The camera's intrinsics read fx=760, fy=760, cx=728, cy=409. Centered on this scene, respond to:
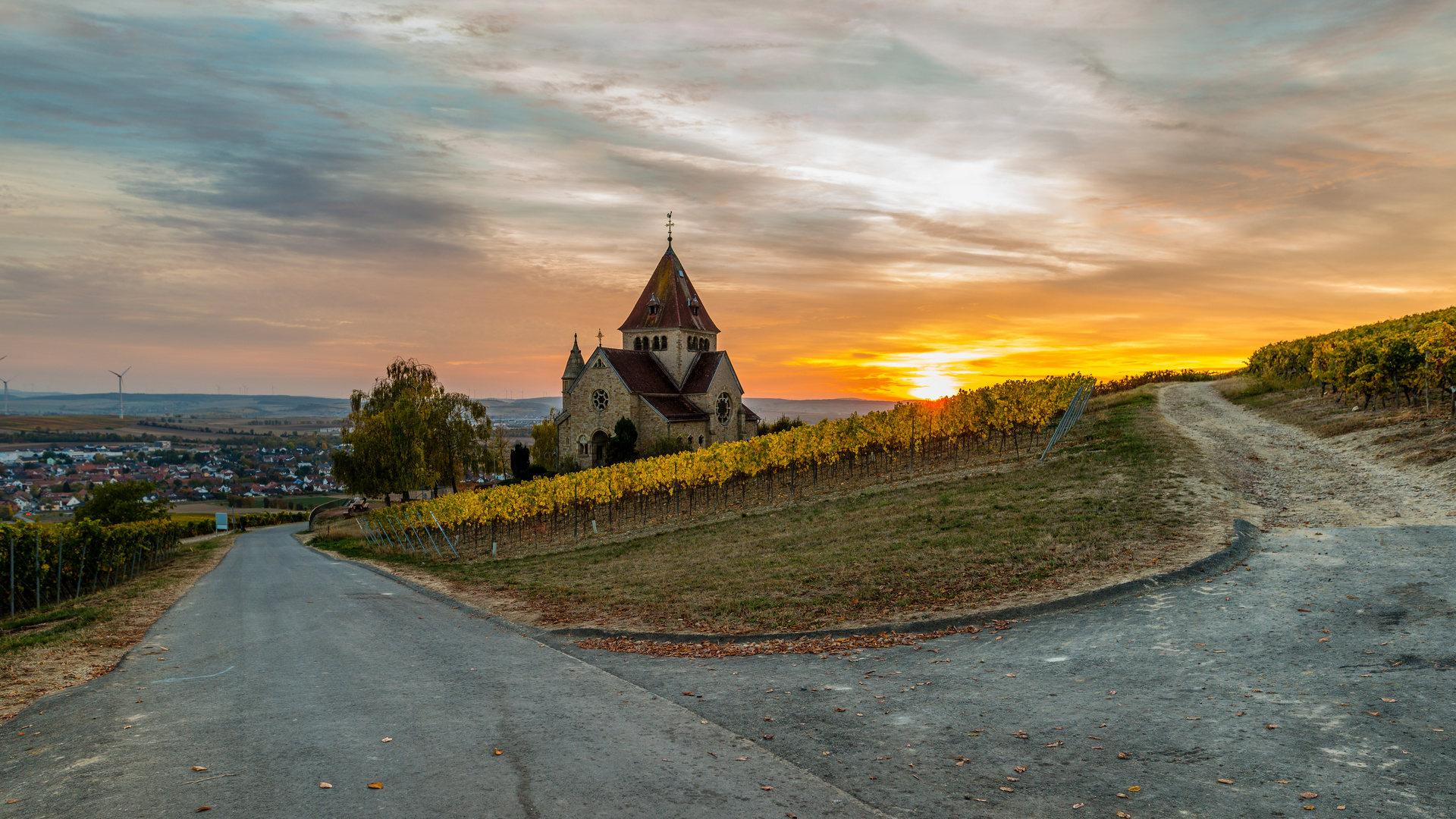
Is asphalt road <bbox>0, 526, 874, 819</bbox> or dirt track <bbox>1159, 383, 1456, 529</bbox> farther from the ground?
dirt track <bbox>1159, 383, 1456, 529</bbox>

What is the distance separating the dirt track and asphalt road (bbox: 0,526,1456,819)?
8.88 ft

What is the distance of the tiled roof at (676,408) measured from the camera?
63.7 meters

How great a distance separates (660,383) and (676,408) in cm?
403

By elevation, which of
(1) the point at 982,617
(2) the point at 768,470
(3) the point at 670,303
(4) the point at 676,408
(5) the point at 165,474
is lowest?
(5) the point at 165,474

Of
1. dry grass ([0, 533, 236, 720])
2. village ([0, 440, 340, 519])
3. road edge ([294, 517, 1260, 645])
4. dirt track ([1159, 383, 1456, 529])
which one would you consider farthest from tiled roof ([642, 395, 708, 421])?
road edge ([294, 517, 1260, 645])

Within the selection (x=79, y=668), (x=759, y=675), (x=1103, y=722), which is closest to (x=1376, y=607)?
(x=1103, y=722)

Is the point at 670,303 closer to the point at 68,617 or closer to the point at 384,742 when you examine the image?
the point at 68,617

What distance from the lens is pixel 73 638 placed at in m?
15.0

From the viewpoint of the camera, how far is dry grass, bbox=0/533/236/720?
37.4 feet

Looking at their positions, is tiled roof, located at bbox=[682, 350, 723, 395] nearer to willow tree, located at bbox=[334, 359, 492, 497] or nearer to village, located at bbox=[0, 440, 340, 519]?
willow tree, located at bbox=[334, 359, 492, 497]

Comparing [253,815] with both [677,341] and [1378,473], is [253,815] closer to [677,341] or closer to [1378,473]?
[1378,473]

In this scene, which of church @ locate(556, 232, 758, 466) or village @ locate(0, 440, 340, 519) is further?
village @ locate(0, 440, 340, 519)

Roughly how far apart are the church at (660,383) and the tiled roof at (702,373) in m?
0.10

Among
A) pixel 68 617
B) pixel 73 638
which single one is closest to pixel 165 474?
pixel 68 617
